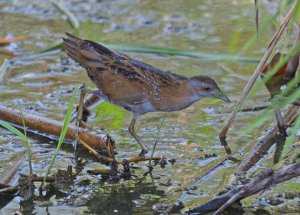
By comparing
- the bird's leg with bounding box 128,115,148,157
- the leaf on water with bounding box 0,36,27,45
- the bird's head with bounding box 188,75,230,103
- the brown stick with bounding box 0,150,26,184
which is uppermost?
the leaf on water with bounding box 0,36,27,45

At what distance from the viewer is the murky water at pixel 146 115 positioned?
5215mm

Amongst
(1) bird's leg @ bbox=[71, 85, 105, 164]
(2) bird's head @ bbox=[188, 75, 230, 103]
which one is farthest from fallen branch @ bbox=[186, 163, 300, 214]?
(1) bird's leg @ bbox=[71, 85, 105, 164]

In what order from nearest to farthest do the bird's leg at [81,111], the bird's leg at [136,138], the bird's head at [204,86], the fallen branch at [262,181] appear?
the fallen branch at [262,181] → the bird's head at [204,86] → the bird's leg at [136,138] → the bird's leg at [81,111]

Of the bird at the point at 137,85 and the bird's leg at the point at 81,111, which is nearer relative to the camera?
the bird at the point at 137,85

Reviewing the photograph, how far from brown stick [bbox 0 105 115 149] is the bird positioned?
10.0 inches

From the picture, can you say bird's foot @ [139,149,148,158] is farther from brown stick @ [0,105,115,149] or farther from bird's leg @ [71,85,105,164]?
bird's leg @ [71,85,105,164]

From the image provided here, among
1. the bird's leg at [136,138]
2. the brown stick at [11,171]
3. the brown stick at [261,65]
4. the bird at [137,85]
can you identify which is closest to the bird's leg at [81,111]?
the bird at [137,85]

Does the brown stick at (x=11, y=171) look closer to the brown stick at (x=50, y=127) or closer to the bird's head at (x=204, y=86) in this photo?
the brown stick at (x=50, y=127)

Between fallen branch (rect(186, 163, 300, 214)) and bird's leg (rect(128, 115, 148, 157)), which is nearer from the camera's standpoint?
fallen branch (rect(186, 163, 300, 214))

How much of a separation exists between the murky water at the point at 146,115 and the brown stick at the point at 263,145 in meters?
0.10

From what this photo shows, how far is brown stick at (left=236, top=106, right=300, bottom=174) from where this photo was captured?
550 centimetres

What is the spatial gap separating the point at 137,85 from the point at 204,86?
0.47 metres

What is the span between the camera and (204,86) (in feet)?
18.9

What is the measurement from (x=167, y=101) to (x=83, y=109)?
104cm
